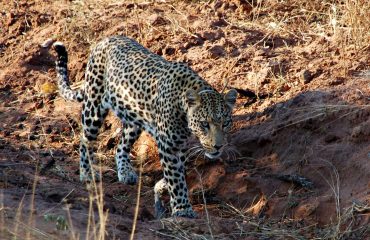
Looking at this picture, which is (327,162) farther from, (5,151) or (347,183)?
(5,151)

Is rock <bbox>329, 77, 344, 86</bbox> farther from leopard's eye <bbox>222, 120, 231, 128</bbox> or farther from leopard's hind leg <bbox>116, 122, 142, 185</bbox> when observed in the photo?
leopard's hind leg <bbox>116, 122, 142, 185</bbox>

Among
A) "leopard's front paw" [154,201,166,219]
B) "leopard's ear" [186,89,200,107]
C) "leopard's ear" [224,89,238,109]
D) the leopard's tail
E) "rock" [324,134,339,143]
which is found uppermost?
"leopard's ear" [186,89,200,107]

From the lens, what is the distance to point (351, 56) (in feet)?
36.7

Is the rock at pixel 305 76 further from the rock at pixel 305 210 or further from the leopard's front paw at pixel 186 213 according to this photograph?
the leopard's front paw at pixel 186 213

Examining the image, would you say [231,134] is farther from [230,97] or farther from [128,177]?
[230,97]

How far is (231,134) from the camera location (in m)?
11.0

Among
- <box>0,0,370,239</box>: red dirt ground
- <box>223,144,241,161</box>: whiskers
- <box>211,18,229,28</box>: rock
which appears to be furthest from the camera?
<box>211,18,229,28</box>: rock

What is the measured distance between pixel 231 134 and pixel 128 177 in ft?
4.28

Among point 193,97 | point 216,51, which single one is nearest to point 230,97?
point 193,97

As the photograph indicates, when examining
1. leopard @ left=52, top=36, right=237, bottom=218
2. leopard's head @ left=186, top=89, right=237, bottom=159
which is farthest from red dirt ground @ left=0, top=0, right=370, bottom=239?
leopard's head @ left=186, top=89, right=237, bottom=159

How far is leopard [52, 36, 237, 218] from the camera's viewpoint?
30.7 ft

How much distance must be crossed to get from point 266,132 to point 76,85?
3148 mm

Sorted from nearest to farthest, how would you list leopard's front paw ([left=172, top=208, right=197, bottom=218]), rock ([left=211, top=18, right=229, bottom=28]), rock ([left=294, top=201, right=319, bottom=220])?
rock ([left=294, top=201, right=319, bottom=220]) → leopard's front paw ([left=172, top=208, right=197, bottom=218]) → rock ([left=211, top=18, right=229, bottom=28])

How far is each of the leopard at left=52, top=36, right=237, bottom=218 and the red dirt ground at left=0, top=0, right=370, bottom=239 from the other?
30cm
